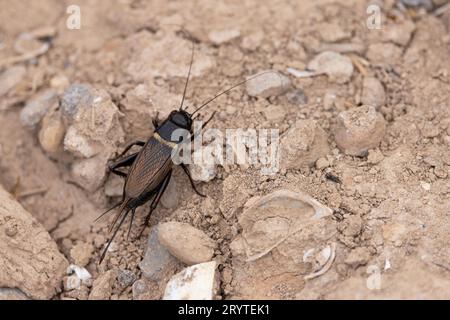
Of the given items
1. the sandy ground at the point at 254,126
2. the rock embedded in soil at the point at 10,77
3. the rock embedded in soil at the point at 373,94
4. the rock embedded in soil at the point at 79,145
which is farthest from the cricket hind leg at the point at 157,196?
the rock embedded in soil at the point at 10,77

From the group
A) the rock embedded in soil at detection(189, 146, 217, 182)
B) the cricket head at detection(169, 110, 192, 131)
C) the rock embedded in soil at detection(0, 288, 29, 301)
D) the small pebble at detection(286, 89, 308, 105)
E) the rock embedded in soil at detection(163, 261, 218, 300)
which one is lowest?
the rock embedded in soil at detection(0, 288, 29, 301)

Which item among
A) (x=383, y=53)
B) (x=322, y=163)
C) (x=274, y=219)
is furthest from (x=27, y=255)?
(x=383, y=53)

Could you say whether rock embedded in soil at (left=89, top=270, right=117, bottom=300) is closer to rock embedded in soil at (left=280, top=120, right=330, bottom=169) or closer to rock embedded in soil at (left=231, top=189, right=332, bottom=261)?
rock embedded in soil at (left=231, top=189, right=332, bottom=261)

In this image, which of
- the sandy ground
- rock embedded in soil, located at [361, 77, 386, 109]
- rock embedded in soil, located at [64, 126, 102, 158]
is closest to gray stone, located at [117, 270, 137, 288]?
the sandy ground
